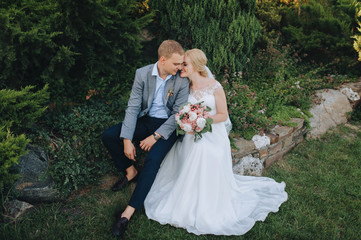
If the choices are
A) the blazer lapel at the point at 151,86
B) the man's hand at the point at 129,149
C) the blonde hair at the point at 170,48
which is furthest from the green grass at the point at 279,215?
the blonde hair at the point at 170,48

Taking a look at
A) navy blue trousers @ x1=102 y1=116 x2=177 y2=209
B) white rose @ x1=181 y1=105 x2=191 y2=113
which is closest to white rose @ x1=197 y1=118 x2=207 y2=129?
white rose @ x1=181 y1=105 x2=191 y2=113

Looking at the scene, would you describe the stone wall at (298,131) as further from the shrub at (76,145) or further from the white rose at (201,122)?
the shrub at (76,145)

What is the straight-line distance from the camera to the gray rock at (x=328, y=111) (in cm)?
489

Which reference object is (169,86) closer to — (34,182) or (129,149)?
(129,149)

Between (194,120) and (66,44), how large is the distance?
2.29m

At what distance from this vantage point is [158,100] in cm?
337

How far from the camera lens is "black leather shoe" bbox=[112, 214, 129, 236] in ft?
8.88

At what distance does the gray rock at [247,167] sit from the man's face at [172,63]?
1643 millimetres

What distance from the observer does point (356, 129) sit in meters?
5.23

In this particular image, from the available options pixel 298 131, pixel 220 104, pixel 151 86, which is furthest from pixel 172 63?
pixel 298 131

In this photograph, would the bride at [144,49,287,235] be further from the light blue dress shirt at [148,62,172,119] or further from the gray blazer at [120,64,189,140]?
the light blue dress shirt at [148,62,172,119]

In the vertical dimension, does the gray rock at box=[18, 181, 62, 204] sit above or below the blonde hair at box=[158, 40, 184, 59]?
below

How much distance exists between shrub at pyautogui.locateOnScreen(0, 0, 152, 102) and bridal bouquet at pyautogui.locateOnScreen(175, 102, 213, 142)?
1734mm

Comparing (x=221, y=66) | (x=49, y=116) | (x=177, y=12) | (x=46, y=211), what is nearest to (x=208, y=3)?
(x=177, y=12)
